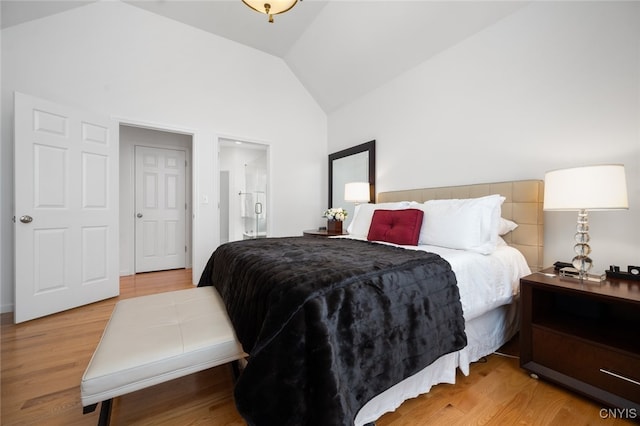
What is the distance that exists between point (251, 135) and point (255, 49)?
129 cm

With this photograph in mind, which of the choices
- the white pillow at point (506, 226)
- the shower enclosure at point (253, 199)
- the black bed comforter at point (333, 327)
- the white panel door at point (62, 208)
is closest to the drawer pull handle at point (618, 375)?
the black bed comforter at point (333, 327)

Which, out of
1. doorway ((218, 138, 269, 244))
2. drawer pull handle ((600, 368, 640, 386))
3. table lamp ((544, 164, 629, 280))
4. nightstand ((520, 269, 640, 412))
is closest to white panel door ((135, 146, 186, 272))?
doorway ((218, 138, 269, 244))

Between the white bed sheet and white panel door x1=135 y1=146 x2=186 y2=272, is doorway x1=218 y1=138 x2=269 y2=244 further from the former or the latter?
the white bed sheet

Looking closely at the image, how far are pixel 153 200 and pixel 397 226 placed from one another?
13.1 ft

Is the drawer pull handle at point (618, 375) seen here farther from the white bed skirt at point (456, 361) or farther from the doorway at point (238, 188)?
the doorway at point (238, 188)

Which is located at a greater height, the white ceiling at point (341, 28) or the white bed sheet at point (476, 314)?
the white ceiling at point (341, 28)

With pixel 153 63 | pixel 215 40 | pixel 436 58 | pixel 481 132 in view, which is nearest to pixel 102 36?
pixel 153 63

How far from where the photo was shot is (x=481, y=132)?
2420 millimetres

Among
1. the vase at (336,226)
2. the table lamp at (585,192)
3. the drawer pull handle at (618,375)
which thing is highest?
the table lamp at (585,192)

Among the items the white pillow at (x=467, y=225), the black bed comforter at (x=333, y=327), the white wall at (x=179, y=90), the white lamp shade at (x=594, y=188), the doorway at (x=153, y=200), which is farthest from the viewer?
the doorway at (x=153, y=200)

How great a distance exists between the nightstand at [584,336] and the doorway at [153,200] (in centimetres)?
458

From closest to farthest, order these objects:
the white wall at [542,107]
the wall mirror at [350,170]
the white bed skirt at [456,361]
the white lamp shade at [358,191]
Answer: the white bed skirt at [456,361] < the white wall at [542,107] < the white lamp shade at [358,191] < the wall mirror at [350,170]

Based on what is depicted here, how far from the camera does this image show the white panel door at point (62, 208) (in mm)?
2314

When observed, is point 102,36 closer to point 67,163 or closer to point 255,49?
point 67,163
